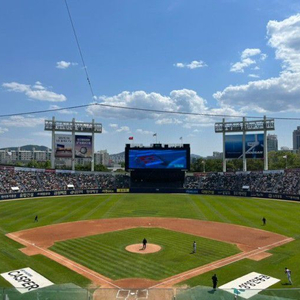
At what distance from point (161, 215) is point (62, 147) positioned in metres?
47.1

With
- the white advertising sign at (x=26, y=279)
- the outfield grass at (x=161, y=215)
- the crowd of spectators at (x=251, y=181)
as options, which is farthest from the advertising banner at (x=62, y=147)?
the white advertising sign at (x=26, y=279)

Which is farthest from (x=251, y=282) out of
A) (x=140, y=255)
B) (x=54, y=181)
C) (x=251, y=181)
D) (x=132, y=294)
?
(x=54, y=181)

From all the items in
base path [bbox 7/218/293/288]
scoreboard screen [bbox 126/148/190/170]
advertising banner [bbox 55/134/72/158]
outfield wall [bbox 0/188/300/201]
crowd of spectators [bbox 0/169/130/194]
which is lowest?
base path [bbox 7/218/293/288]

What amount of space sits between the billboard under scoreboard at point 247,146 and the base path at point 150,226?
146ft

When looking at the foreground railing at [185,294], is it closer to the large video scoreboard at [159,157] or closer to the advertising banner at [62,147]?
the large video scoreboard at [159,157]

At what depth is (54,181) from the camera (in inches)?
3081

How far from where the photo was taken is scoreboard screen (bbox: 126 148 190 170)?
78625 millimetres

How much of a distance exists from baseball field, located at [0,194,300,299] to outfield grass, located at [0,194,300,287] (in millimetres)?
72

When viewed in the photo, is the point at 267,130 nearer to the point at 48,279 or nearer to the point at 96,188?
the point at 96,188

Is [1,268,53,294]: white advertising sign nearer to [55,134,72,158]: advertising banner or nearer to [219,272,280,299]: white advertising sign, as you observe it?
[219,272,280,299]: white advertising sign

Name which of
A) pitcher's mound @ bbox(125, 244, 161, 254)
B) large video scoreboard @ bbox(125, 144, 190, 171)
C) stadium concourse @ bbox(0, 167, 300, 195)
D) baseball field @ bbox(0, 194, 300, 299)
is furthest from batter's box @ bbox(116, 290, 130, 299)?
large video scoreboard @ bbox(125, 144, 190, 171)

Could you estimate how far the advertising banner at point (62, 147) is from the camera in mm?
83188

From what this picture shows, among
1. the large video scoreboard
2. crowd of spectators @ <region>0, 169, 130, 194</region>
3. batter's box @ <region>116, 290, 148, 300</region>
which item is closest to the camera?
batter's box @ <region>116, 290, 148, 300</region>

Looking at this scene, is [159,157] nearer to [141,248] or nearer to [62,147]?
[62,147]
